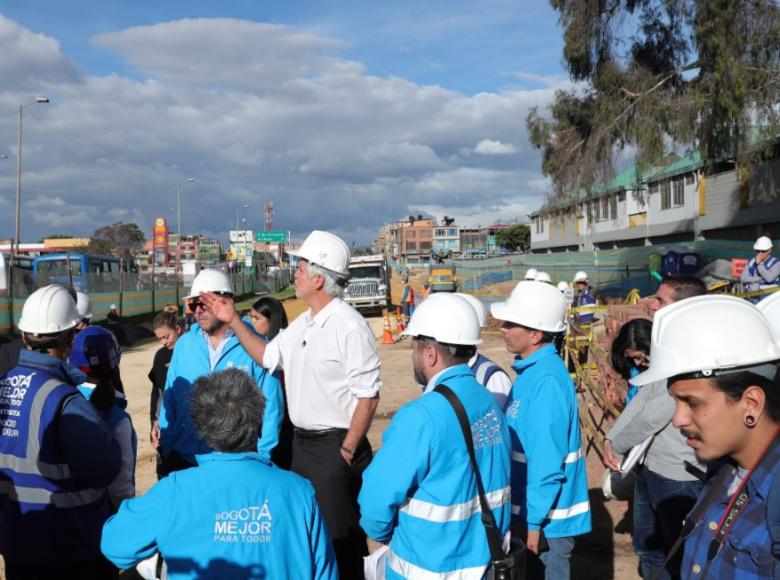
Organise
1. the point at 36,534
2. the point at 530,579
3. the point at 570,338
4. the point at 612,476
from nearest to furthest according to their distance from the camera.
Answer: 1. the point at 36,534
2. the point at 530,579
3. the point at 612,476
4. the point at 570,338

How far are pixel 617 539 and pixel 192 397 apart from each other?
4.52 m

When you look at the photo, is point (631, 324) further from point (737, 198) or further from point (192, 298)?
point (737, 198)

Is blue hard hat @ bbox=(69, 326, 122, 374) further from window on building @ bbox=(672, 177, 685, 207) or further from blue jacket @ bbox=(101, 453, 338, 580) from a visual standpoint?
window on building @ bbox=(672, 177, 685, 207)

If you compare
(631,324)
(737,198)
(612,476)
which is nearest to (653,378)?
(631,324)

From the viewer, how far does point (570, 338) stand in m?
12.4

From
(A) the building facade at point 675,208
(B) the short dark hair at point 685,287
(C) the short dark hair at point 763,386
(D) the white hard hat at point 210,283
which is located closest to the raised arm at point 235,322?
(D) the white hard hat at point 210,283

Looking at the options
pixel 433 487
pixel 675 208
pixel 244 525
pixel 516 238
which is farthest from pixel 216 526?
pixel 516 238

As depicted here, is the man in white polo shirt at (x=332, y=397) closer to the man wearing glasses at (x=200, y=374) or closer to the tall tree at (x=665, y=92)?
the man wearing glasses at (x=200, y=374)

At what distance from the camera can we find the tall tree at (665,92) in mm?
17047

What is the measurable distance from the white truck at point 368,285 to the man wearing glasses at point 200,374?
82.4 ft

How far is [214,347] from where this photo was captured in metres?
4.62

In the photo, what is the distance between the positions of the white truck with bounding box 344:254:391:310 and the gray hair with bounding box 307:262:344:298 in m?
25.6

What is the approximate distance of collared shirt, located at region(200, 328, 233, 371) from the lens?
4539 millimetres

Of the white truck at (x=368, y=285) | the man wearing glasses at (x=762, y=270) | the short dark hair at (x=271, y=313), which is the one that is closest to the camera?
the short dark hair at (x=271, y=313)
